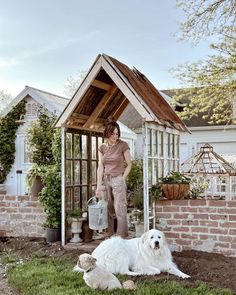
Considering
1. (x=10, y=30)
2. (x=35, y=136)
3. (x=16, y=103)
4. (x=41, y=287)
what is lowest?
(x=41, y=287)

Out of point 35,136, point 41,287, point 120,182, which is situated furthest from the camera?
point 35,136

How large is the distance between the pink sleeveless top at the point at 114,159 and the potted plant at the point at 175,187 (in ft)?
2.38

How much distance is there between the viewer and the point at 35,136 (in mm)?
13664

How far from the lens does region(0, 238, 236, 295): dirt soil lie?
4.86m

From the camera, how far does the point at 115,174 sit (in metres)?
6.30

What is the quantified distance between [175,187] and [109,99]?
2092 millimetres

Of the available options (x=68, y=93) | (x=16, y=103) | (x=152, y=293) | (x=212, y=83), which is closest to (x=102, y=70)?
(x=152, y=293)

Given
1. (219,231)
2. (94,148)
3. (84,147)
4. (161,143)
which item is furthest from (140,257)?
(94,148)

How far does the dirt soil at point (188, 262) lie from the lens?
486 cm

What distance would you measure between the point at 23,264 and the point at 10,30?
8739 millimetres

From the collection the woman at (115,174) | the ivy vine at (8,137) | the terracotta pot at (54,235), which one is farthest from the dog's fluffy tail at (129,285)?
the ivy vine at (8,137)

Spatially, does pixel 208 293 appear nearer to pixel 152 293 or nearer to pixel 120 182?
pixel 152 293

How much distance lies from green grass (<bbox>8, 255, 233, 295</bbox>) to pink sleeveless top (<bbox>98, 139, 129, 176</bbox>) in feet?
4.87

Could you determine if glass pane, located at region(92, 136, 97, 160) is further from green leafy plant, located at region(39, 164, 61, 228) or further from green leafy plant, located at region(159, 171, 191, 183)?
green leafy plant, located at region(159, 171, 191, 183)
